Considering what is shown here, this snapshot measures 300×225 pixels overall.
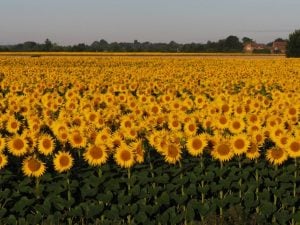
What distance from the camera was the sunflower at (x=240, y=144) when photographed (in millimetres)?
7586

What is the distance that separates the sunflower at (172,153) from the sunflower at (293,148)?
62.4 inches

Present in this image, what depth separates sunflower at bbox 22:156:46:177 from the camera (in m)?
7.23

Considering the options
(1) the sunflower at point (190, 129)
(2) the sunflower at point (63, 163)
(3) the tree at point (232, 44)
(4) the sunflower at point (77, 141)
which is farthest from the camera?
(3) the tree at point (232, 44)

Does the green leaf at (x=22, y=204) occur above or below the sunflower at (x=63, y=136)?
below

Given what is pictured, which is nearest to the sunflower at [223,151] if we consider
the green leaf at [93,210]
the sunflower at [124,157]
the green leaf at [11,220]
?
the sunflower at [124,157]

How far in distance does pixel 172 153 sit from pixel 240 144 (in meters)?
1.00

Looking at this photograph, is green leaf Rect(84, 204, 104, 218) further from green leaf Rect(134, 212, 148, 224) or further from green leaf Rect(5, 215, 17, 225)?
green leaf Rect(5, 215, 17, 225)

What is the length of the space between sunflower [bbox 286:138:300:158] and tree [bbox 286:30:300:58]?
191 feet

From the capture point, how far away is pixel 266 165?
7996 millimetres

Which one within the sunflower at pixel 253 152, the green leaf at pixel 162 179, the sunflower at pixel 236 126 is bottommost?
the green leaf at pixel 162 179

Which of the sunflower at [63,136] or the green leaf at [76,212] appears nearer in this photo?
the green leaf at [76,212]

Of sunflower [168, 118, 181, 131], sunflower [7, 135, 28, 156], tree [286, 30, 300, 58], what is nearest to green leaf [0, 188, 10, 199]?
sunflower [7, 135, 28, 156]

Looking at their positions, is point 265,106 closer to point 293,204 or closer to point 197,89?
point 293,204

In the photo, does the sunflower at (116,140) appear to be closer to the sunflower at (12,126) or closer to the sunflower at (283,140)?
the sunflower at (12,126)
